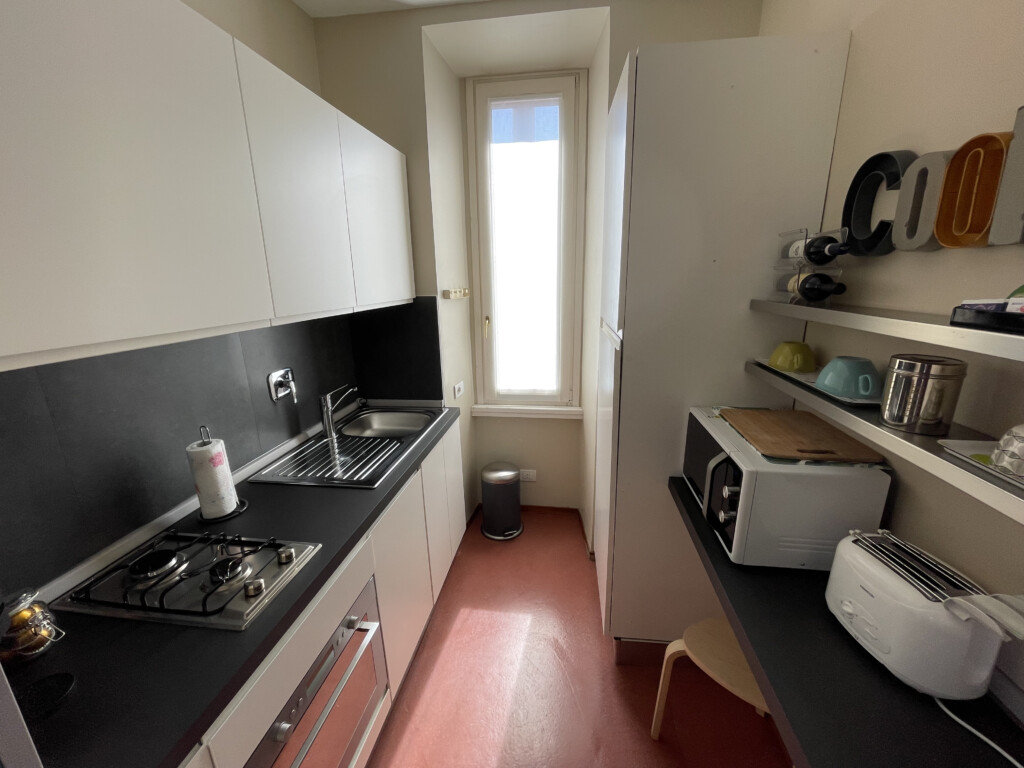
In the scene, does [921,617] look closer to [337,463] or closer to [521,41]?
[337,463]

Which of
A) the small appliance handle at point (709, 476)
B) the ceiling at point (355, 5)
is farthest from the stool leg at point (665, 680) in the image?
the ceiling at point (355, 5)

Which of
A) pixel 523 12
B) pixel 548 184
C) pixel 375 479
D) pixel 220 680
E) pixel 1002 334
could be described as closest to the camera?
pixel 1002 334

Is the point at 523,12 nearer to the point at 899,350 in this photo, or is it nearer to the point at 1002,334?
the point at 899,350

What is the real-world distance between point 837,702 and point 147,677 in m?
1.25

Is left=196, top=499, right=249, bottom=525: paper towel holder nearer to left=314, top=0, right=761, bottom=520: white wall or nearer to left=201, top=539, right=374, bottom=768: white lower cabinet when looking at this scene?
left=201, top=539, right=374, bottom=768: white lower cabinet

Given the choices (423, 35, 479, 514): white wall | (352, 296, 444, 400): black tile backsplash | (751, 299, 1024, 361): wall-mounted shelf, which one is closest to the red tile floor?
(423, 35, 479, 514): white wall

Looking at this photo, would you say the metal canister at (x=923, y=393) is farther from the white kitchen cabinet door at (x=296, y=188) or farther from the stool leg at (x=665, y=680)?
the white kitchen cabinet door at (x=296, y=188)

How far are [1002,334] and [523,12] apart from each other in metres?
2.08

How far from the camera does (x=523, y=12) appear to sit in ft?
5.94

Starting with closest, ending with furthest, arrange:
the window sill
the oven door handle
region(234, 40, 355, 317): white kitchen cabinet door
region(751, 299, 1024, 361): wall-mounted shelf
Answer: region(751, 299, 1024, 361): wall-mounted shelf
the oven door handle
region(234, 40, 355, 317): white kitchen cabinet door
the window sill

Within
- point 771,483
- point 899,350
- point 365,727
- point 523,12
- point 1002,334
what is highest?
point 523,12

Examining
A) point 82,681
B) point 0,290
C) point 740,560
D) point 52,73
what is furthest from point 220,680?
point 740,560

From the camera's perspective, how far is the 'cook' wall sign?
0.70 m

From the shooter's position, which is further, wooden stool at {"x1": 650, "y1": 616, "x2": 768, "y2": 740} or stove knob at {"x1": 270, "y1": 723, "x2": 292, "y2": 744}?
wooden stool at {"x1": 650, "y1": 616, "x2": 768, "y2": 740}
